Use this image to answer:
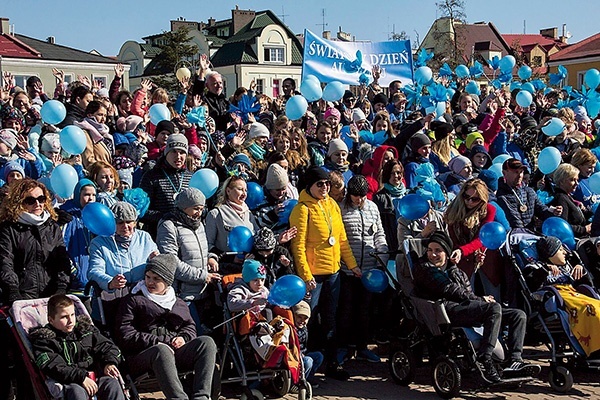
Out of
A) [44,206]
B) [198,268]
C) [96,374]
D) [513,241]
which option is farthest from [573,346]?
[44,206]

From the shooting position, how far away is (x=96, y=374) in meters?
5.18

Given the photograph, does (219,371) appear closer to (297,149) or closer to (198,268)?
(198,268)

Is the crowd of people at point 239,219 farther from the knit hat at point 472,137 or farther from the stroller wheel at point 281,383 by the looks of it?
the stroller wheel at point 281,383

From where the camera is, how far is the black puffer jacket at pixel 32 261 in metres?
5.57

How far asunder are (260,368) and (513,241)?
2.71m

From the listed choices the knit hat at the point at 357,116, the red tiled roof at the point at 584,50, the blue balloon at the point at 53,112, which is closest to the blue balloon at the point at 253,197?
the blue balloon at the point at 53,112

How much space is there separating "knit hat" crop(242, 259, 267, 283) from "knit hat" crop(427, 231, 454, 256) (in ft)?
4.88

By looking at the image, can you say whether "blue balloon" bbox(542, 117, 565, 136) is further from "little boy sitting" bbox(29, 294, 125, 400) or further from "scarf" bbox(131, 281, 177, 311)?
"little boy sitting" bbox(29, 294, 125, 400)

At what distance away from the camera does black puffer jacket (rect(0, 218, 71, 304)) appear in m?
5.57

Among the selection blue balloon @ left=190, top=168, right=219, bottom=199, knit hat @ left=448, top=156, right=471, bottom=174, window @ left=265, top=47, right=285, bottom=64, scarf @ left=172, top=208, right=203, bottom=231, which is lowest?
scarf @ left=172, top=208, right=203, bottom=231

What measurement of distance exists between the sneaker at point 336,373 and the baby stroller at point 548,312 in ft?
5.42

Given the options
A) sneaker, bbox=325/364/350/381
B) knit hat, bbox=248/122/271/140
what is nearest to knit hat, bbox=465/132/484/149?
knit hat, bbox=248/122/271/140

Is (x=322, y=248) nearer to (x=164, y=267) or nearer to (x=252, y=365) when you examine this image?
(x=252, y=365)

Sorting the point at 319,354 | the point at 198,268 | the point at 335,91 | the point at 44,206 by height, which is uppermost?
the point at 335,91
